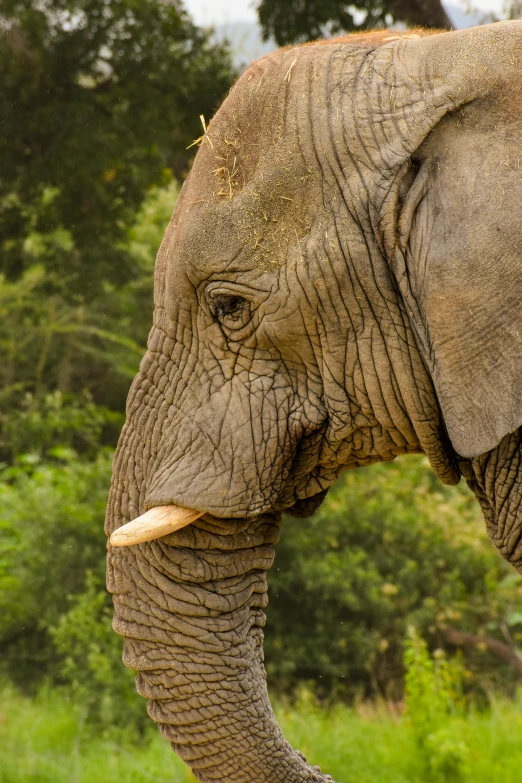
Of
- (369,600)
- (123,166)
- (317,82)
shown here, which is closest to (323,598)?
(369,600)

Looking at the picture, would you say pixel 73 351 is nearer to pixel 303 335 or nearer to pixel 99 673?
pixel 99 673

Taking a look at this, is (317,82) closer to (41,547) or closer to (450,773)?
(450,773)

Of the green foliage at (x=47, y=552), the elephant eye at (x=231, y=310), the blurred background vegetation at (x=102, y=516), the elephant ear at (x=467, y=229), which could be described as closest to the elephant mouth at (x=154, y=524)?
the elephant eye at (x=231, y=310)

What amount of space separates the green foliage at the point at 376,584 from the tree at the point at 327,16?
132 inches

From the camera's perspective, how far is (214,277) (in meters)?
3.23

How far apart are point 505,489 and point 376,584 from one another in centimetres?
530

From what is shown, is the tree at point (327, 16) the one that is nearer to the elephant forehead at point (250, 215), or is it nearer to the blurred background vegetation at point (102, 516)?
the blurred background vegetation at point (102, 516)

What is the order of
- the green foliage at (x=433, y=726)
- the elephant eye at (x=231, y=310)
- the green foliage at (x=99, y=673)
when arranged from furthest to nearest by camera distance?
1. the green foliage at (x=99, y=673)
2. the green foliage at (x=433, y=726)
3. the elephant eye at (x=231, y=310)

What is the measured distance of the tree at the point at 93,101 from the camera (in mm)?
7098

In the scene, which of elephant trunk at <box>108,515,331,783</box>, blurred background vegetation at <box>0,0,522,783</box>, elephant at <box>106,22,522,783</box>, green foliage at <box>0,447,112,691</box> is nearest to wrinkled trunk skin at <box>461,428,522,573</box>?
elephant at <box>106,22,522,783</box>

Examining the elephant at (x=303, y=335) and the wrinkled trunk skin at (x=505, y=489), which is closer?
the elephant at (x=303, y=335)

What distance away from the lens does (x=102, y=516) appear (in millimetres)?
8039

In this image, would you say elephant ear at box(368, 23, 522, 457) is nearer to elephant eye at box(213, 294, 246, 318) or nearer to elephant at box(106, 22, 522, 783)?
A: elephant at box(106, 22, 522, 783)

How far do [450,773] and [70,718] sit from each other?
2.93 metres
